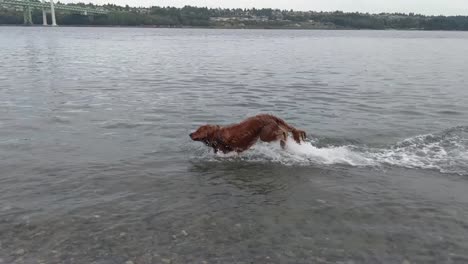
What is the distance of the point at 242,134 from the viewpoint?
1012cm

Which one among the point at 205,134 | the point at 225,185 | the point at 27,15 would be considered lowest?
the point at 225,185

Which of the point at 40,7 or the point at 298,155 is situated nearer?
the point at 298,155

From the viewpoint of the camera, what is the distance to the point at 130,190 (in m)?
8.38

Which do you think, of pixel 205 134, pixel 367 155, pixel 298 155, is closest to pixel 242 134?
pixel 205 134

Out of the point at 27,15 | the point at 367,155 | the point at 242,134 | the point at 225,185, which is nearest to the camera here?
the point at 225,185

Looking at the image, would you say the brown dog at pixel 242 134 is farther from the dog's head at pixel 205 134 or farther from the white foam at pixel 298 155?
the white foam at pixel 298 155

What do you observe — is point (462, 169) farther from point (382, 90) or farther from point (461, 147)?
point (382, 90)

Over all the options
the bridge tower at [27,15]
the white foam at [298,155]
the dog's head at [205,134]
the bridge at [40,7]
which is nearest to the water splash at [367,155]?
the white foam at [298,155]

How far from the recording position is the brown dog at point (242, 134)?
A: 1012 centimetres

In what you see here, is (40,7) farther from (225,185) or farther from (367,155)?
(225,185)

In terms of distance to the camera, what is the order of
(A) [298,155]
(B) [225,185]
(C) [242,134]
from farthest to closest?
(A) [298,155] < (C) [242,134] < (B) [225,185]

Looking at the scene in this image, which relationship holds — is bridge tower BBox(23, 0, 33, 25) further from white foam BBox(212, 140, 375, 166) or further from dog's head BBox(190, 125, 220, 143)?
white foam BBox(212, 140, 375, 166)

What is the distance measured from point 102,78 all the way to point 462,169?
1973 centimetres

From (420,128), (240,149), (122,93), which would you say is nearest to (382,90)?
(420,128)
